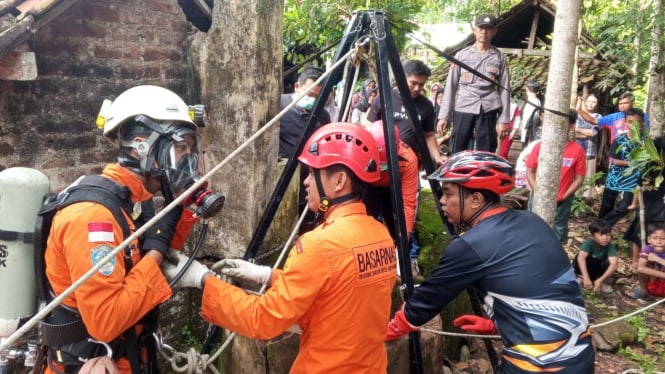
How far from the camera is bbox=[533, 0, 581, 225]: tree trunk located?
4773 mm

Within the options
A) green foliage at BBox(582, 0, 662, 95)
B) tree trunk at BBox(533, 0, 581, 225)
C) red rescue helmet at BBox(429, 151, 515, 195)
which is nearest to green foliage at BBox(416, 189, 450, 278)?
tree trunk at BBox(533, 0, 581, 225)

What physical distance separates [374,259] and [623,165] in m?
6.97

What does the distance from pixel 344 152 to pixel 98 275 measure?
1.16m

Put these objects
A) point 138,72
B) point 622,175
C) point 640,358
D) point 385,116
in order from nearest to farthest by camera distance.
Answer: point 385,116, point 138,72, point 640,358, point 622,175

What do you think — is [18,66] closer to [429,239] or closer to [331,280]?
[331,280]

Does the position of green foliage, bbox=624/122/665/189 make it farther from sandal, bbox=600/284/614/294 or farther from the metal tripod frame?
the metal tripod frame

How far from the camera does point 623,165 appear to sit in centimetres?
779

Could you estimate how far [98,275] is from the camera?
6.49 feet

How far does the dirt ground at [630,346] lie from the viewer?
5074 millimetres

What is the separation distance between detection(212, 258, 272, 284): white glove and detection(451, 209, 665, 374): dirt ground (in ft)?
10.2

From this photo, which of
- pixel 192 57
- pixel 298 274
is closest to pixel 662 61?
pixel 192 57

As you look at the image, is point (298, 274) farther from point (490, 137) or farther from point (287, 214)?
point (490, 137)

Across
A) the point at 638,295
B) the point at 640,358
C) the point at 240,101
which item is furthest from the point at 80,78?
the point at 638,295

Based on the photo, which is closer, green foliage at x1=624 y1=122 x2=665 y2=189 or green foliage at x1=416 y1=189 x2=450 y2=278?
green foliage at x1=416 y1=189 x2=450 y2=278
